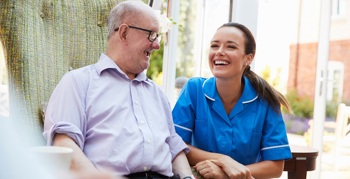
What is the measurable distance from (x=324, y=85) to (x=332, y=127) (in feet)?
1.31

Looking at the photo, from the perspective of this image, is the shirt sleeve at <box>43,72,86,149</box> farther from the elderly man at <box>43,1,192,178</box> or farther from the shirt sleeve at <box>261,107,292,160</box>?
the shirt sleeve at <box>261,107,292,160</box>

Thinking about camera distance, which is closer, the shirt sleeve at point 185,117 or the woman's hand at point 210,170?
the woman's hand at point 210,170

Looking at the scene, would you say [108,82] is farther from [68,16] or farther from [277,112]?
[277,112]

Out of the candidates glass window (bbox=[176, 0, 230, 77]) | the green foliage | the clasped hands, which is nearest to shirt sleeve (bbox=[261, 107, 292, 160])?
the clasped hands

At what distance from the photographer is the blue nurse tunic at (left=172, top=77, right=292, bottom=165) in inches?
68.9

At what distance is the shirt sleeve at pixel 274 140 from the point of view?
1.74 m

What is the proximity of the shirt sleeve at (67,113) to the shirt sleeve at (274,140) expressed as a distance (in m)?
0.76

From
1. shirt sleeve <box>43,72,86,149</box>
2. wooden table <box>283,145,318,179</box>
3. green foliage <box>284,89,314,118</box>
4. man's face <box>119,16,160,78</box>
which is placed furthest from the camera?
green foliage <box>284,89,314,118</box>

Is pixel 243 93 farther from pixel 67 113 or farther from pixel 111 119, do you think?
pixel 67 113

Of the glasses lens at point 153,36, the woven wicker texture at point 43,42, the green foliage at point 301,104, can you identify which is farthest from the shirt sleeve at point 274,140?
the green foliage at point 301,104

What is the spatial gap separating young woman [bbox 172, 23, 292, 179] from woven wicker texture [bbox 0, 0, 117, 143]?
1.44ft

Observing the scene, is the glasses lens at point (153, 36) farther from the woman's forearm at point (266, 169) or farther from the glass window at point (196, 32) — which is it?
the glass window at point (196, 32)

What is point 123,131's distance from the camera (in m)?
1.40

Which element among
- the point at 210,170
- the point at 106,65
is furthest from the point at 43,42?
the point at 210,170
